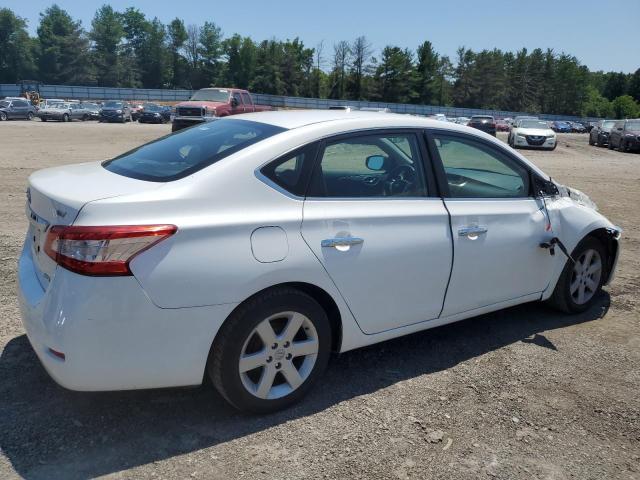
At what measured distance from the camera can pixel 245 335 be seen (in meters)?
2.91

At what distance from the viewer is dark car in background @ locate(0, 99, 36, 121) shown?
4044 centimetres

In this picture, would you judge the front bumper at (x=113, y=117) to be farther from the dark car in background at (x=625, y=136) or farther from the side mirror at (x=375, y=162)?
the side mirror at (x=375, y=162)

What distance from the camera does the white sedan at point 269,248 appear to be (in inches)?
104

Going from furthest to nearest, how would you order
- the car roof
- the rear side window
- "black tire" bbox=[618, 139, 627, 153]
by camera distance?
"black tire" bbox=[618, 139, 627, 153], the car roof, the rear side window

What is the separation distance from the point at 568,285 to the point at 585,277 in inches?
11.2

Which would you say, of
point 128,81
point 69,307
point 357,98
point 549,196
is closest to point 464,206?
point 549,196

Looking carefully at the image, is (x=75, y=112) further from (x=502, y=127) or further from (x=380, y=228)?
(x=380, y=228)

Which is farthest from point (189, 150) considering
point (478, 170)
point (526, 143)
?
point (526, 143)

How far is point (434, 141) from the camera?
3.81 meters

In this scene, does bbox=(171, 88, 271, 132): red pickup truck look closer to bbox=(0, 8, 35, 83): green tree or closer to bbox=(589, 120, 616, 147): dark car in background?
bbox=(589, 120, 616, 147): dark car in background

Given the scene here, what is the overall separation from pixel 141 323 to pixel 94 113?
47820mm

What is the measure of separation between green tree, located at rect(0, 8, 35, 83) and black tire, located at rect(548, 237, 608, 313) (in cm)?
11290

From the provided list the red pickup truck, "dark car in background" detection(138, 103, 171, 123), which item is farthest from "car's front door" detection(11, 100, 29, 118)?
the red pickup truck

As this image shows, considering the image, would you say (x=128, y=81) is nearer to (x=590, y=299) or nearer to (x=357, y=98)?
(x=357, y=98)
